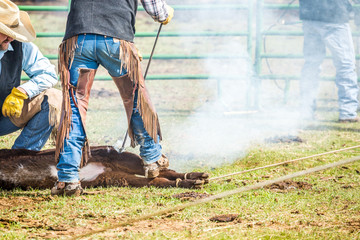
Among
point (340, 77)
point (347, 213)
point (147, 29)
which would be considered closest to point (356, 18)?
point (340, 77)

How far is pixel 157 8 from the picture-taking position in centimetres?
327

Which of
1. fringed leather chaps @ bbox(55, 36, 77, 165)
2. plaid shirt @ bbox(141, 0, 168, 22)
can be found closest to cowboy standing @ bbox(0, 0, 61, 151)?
fringed leather chaps @ bbox(55, 36, 77, 165)

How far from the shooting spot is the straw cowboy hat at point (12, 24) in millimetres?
3346

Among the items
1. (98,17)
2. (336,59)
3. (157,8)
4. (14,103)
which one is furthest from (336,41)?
(14,103)

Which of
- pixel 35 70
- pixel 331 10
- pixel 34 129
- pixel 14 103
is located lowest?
pixel 34 129

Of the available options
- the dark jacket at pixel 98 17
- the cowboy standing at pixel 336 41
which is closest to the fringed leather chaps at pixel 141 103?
the dark jacket at pixel 98 17

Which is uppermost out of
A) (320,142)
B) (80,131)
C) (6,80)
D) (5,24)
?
(5,24)

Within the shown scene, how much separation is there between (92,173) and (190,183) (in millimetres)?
719

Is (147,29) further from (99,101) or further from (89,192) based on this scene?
(89,192)

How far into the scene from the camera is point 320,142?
15.7ft

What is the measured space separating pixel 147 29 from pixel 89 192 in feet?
34.2

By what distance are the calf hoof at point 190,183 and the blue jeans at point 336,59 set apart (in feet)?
10.0

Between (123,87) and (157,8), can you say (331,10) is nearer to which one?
(157,8)

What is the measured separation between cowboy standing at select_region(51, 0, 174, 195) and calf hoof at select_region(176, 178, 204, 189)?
1.48 feet
